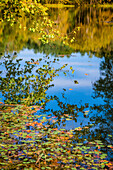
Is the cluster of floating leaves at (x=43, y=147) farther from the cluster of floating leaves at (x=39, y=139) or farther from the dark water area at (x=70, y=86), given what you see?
the dark water area at (x=70, y=86)

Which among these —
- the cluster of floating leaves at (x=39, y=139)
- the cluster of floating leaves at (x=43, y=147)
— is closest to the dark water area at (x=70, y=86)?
the cluster of floating leaves at (x=39, y=139)

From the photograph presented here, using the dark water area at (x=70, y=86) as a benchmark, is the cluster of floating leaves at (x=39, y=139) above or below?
below

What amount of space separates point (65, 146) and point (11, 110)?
12.6ft

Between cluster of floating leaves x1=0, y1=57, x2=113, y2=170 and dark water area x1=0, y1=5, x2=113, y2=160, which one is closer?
cluster of floating leaves x1=0, y1=57, x2=113, y2=170

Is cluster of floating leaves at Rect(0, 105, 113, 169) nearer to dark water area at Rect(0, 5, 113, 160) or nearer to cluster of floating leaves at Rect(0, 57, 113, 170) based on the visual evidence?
cluster of floating leaves at Rect(0, 57, 113, 170)

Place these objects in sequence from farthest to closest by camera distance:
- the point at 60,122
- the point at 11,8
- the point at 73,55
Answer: the point at 73,55, the point at 11,8, the point at 60,122

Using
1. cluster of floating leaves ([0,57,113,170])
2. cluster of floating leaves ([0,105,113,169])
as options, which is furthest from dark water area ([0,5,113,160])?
cluster of floating leaves ([0,105,113,169])

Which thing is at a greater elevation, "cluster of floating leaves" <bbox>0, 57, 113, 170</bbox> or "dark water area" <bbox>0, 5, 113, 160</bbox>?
"dark water area" <bbox>0, 5, 113, 160</bbox>

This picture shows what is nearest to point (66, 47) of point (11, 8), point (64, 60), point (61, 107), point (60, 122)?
point (64, 60)

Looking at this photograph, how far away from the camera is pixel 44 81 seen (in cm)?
1667

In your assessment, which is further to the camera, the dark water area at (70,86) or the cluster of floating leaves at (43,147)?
the dark water area at (70,86)

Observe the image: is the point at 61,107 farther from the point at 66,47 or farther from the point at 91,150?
the point at 66,47

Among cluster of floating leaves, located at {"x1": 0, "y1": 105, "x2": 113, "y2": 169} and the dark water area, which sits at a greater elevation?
the dark water area

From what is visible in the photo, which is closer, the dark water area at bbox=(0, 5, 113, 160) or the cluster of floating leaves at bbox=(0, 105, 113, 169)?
the cluster of floating leaves at bbox=(0, 105, 113, 169)
